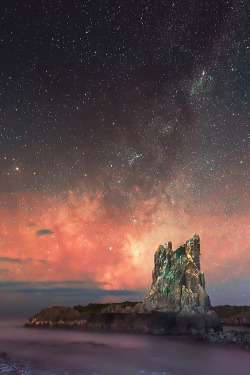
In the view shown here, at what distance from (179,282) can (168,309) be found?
665 cm

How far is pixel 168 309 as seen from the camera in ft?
242

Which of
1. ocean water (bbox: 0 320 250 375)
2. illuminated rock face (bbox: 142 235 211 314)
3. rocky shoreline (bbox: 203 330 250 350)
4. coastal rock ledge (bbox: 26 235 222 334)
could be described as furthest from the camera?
illuminated rock face (bbox: 142 235 211 314)

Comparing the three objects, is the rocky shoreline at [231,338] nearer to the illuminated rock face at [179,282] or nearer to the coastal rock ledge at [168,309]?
the coastal rock ledge at [168,309]

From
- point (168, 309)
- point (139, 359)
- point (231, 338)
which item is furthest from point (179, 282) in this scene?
point (139, 359)

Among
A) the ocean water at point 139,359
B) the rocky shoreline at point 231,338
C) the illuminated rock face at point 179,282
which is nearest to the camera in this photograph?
the ocean water at point 139,359

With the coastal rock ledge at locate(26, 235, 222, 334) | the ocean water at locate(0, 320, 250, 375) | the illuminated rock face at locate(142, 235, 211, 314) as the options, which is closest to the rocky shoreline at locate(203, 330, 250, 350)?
the ocean water at locate(0, 320, 250, 375)

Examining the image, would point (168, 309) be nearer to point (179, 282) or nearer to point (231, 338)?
point (179, 282)

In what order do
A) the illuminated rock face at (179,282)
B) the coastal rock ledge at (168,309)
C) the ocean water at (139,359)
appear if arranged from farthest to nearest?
the illuminated rock face at (179,282), the coastal rock ledge at (168,309), the ocean water at (139,359)

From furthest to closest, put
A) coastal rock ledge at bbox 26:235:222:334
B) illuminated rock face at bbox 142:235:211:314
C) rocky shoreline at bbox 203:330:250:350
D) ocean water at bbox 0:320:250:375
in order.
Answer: illuminated rock face at bbox 142:235:211:314, coastal rock ledge at bbox 26:235:222:334, rocky shoreline at bbox 203:330:250:350, ocean water at bbox 0:320:250:375

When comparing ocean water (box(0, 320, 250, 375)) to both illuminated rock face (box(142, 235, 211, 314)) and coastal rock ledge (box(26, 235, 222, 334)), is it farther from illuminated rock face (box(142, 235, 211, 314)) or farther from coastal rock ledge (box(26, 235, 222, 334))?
illuminated rock face (box(142, 235, 211, 314))

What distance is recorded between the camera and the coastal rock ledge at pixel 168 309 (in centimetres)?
6819

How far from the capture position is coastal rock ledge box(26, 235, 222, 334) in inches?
2685

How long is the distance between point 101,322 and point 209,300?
73.9ft

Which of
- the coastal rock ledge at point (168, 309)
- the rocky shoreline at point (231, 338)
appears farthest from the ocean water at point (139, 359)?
the coastal rock ledge at point (168, 309)
